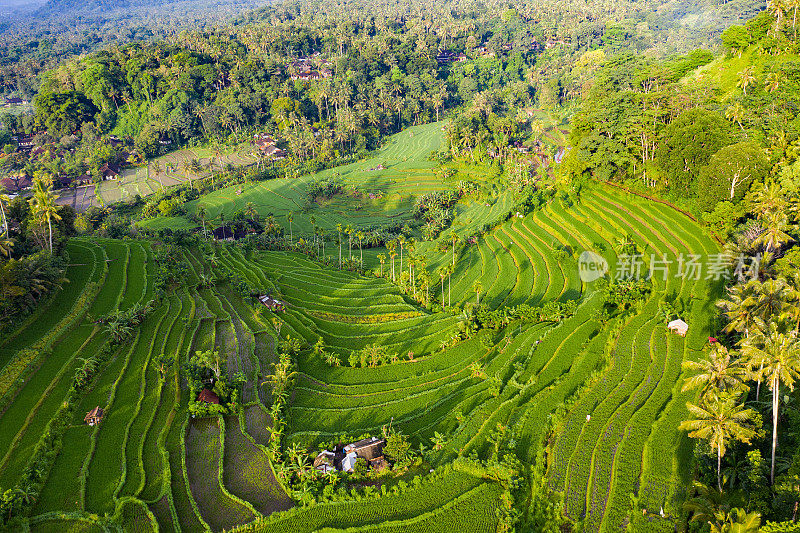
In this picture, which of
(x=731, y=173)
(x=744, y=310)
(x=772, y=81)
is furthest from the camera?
(x=772, y=81)

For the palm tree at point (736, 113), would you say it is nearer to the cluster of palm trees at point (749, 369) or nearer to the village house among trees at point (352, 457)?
the cluster of palm trees at point (749, 369)

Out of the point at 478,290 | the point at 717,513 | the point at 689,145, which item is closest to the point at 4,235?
the point at 478,290

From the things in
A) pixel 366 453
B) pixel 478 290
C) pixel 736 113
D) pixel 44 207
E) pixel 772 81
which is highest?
pixel 772 81

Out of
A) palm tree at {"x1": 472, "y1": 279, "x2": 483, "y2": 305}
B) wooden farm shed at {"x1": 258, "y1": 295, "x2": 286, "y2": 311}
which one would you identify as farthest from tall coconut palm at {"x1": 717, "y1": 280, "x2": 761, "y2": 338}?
wooden farm shed at {"x1": 258, "y1": 295, "x2": 286, "y2": 311}

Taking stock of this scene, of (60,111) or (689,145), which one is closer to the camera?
(689,145)

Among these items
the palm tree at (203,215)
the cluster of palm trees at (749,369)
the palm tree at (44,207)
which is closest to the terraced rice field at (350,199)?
the palm tree at (203,215)

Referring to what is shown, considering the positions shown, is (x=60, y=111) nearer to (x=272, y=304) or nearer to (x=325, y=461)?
(x=272, y=304)
